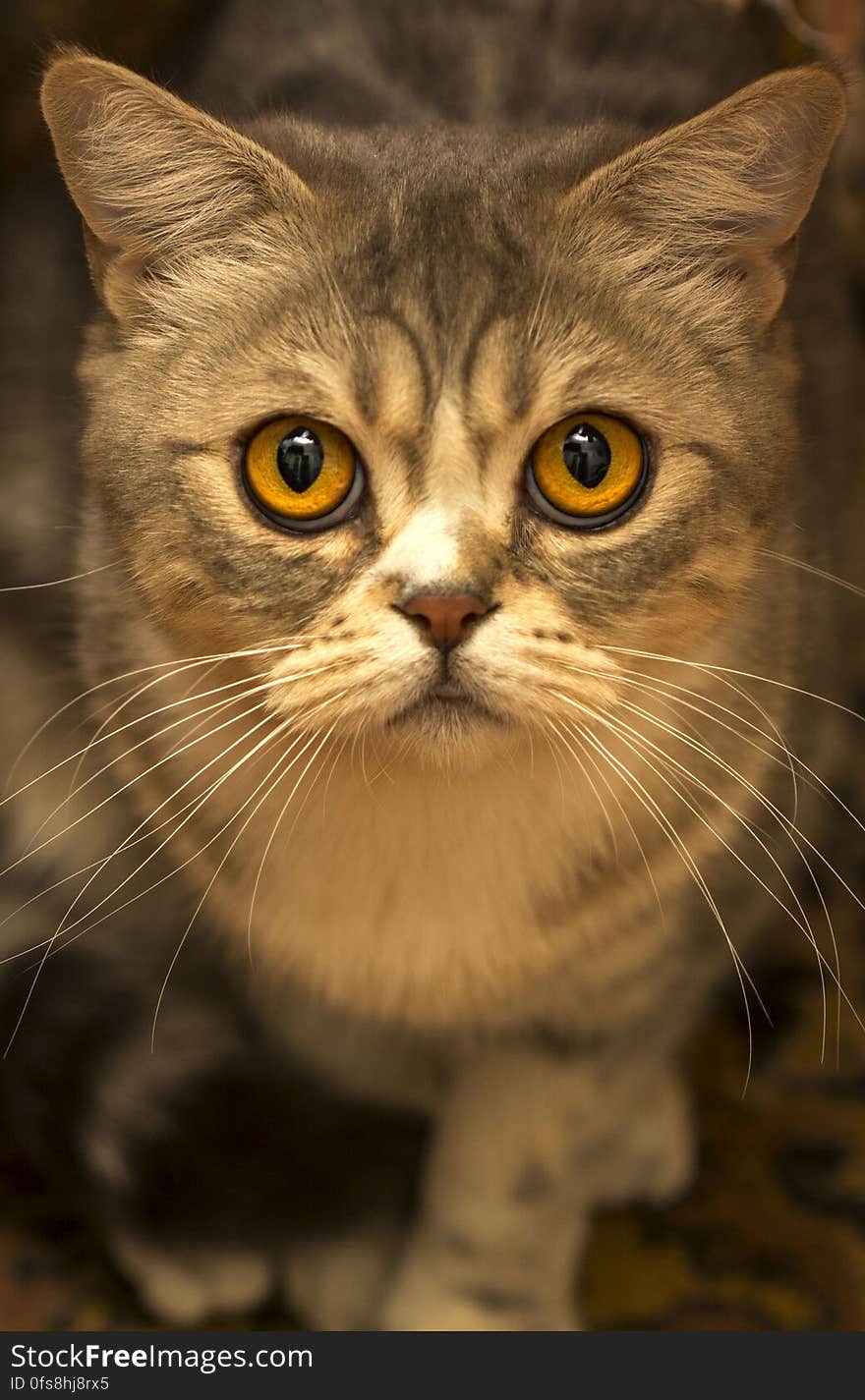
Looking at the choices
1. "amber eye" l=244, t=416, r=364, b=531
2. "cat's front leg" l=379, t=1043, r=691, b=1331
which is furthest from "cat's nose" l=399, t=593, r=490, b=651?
"cat's front leg" l=379, t=1043, r=691, b=1331

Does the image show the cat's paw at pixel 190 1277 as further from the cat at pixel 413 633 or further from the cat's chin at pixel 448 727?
the cat's chin at pixel 448 727

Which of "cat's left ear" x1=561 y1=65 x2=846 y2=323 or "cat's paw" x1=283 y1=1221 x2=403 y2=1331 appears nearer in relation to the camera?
"cat's left ear" x1=561 y1=65 x2=846 y2=323

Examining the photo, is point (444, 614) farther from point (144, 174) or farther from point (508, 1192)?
point (508, 1192)

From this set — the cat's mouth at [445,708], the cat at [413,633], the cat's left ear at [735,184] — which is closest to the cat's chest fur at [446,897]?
the cat at [413,633]

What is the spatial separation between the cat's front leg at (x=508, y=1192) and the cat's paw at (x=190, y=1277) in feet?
0.46

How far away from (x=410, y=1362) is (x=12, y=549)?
0.95 meters

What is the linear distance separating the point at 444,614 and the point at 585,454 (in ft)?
0.58

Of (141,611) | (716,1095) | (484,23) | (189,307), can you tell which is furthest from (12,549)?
(716,1095)

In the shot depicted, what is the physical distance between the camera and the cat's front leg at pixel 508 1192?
4.55 ft

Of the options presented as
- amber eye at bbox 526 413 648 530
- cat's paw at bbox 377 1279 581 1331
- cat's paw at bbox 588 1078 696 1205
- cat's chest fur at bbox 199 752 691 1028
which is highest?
amber eye at bbox 526 413 648 530

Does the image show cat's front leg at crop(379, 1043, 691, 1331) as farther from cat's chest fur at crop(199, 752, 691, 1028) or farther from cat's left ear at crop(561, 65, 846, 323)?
cat's left ear at crop(561, 65, 846, 323)

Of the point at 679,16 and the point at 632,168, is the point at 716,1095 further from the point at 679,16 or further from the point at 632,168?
the point at 679,16

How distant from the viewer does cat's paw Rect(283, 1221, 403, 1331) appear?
1386 mm

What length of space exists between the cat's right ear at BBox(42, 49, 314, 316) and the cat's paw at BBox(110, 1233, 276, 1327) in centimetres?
82
